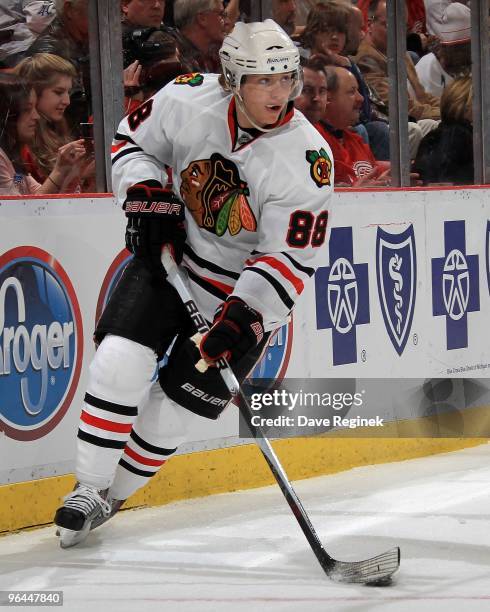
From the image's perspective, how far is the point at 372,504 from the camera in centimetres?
415

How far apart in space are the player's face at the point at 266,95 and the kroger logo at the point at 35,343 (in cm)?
83

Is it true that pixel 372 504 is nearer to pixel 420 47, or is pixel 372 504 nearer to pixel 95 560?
pixel 95 560

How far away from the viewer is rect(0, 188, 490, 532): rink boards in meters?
3.79

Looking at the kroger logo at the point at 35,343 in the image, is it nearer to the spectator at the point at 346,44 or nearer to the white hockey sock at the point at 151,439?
the white hockey sock at the point at 151,439

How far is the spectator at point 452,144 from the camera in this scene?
570 cm

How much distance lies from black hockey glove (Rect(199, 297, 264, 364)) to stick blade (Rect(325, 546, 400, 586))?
0.57 meters

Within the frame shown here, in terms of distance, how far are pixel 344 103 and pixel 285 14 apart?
1.50ft

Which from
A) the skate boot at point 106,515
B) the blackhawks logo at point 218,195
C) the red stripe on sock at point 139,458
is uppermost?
the blackhawks logo at point 218,195

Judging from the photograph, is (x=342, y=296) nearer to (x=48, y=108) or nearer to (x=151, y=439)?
(x=48, y=108)

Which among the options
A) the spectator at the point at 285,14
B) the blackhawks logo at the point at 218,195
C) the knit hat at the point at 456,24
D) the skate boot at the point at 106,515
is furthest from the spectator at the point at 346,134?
the skate boot at the point at 106,515

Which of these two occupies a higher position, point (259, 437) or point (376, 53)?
point (376, 53)

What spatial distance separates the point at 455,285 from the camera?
5.28 meters

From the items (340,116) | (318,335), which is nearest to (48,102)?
(318,335)

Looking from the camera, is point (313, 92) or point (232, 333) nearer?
point (232, 333)
